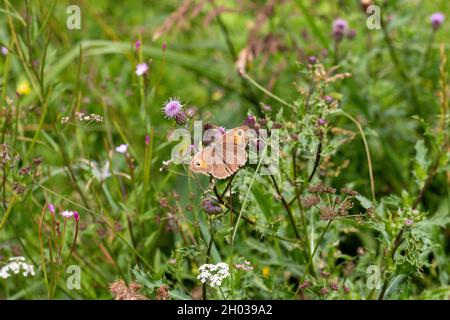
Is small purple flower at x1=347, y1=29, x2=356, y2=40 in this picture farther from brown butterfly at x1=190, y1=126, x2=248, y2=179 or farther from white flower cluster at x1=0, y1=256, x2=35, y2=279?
white flower cluster at x1=0, y1=256, x2=35, y2=279

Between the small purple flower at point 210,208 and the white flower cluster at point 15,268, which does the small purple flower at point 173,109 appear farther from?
the white flower cluster at point 15,268

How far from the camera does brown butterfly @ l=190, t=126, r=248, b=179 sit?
1157 mm

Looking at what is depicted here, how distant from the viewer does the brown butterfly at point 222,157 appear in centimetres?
116

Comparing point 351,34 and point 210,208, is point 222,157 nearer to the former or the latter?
point 210,208

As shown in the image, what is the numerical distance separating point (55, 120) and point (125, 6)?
5.60 feet

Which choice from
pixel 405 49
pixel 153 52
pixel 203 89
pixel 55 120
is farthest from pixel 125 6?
pixel 55 120

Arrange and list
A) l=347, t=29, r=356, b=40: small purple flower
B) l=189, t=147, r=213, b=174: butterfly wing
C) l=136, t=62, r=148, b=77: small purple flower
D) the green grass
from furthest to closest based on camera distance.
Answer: l=347, t=29, r=356, b=40: small purple flower
l=136, t=62, r=148, b=77: small purple flower
the green grass
l=189, t=147, r=213, b=174: butterfly wing

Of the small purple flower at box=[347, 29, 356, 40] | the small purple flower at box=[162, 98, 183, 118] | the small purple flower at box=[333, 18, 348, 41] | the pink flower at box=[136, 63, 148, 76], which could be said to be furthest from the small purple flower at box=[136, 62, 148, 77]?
the small purple flower at box=[347, 29, 356, 40]

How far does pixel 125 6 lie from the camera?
10.7ft

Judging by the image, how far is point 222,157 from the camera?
1.17 metres

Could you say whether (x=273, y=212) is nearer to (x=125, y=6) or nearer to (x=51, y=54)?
(x=51, y=54)

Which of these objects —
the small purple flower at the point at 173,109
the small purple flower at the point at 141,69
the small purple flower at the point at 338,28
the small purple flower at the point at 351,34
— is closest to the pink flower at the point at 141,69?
the small purple flower at the point at 141,69

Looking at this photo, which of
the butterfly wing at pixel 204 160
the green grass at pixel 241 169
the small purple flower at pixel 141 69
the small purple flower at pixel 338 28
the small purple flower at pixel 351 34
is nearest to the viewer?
the butterfly wing at pixel 204 160
